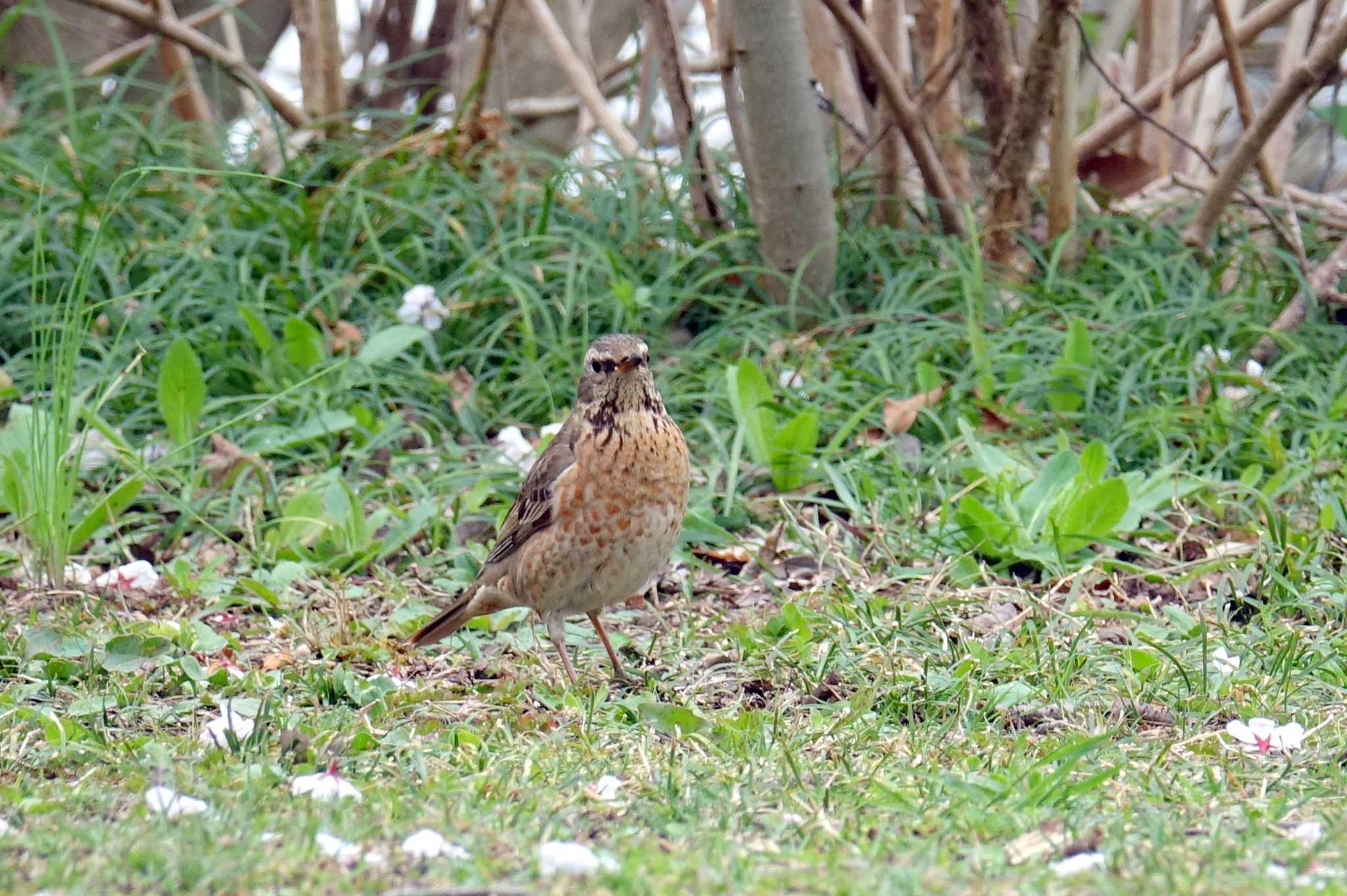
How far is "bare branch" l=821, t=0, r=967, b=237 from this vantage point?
6.25 meters

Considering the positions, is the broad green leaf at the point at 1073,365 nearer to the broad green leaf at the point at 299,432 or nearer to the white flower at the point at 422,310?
the white flower at the point at 422,310

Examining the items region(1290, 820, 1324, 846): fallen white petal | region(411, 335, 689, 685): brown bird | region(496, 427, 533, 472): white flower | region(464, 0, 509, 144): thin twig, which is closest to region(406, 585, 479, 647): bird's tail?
region(411, 335, 689, 685): brown bird

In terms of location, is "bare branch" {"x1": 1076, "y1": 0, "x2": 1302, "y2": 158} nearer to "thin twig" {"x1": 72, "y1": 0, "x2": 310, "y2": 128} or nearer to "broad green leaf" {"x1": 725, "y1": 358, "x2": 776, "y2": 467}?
"broad green leaf" {"x1": 725, "y1": 358, "x2": 776, "y2": 467}

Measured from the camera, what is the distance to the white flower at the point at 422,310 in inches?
251

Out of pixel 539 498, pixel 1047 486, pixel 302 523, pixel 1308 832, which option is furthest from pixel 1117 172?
pixel 1308 832

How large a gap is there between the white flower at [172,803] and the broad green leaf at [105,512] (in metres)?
2.08

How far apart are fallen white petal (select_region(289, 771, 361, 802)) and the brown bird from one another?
1155mm

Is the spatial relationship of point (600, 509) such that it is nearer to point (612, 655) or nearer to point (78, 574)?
point (612, 655)

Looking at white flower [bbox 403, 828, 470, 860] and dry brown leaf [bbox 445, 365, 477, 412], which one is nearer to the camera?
white flower [bbox 403, 828, 470, 860]

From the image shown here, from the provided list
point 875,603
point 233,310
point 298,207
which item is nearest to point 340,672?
point 875,603

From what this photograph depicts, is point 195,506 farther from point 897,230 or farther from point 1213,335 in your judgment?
point 1213,335

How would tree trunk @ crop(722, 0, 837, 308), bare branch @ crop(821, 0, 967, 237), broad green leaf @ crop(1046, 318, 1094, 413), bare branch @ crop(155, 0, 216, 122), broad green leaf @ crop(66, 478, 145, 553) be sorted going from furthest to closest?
bare branch @ crop(155, 0, 216, 122)
bare branch @ crop(821, 0, 967, 237)
tree trunk @ crop(722, 0, 837, 308)
broad green leaf @ crop(1046, 318, 1094, 413)
broad green leaf @ crop(66, 478, 145, 553)

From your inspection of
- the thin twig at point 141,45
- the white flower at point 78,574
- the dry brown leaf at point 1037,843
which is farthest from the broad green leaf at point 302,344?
the dry brown leaf at point 1037,843

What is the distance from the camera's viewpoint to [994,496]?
16.8ft
